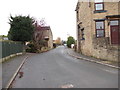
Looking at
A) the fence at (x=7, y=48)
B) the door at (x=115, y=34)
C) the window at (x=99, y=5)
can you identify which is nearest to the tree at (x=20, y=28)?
the fence at (x=7, y=48)

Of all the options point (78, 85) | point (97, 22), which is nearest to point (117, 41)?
point (97, 22)

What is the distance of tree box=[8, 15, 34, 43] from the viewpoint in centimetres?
2924

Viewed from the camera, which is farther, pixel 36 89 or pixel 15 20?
pixel 15 20

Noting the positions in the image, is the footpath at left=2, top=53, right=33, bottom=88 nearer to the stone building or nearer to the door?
the stone building

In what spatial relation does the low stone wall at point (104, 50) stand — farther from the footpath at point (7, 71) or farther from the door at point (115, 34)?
the footpath at point (7, 71)

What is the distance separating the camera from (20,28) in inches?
1158

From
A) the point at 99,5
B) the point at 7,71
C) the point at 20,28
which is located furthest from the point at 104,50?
the point at 20,28

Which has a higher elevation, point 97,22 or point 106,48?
point 97,22

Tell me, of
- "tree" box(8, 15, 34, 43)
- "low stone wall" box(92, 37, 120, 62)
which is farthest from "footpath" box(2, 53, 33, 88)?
"tree" box(8, 15, 34, 43)

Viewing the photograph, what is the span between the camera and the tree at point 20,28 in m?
29.2

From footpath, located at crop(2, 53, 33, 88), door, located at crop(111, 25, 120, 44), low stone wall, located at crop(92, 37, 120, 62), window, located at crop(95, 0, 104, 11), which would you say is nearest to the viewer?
footpath, located at crop(2, 53, 33, 88)

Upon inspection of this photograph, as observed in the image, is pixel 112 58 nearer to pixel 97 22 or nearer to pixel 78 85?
pixel 97 22

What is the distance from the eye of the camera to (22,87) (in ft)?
22.6

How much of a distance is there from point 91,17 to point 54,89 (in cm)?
1401
